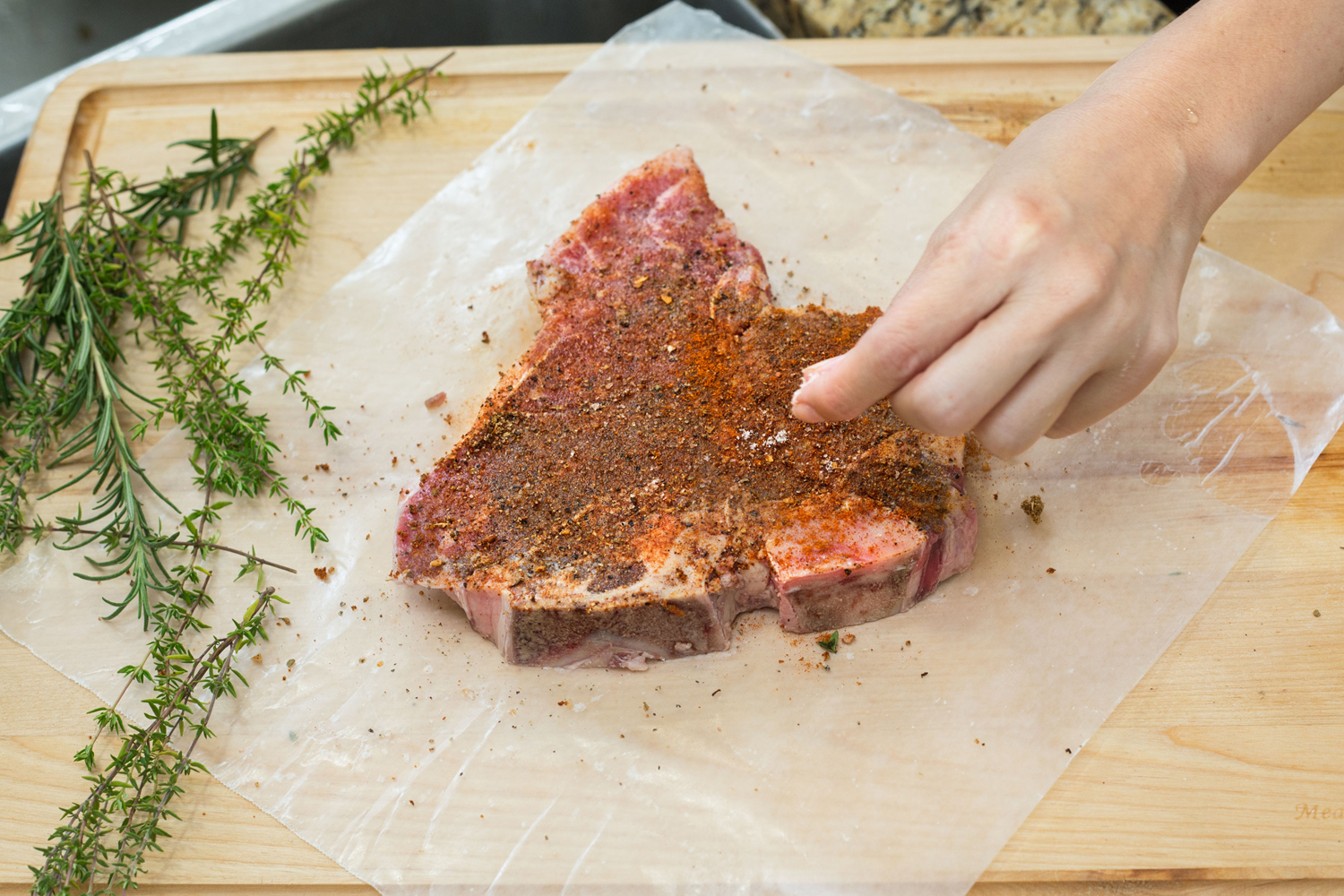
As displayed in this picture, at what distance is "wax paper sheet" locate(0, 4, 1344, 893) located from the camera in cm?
182

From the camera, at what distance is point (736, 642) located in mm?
2020

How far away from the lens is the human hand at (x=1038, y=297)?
148 cm

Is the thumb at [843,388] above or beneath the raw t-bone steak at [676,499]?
above

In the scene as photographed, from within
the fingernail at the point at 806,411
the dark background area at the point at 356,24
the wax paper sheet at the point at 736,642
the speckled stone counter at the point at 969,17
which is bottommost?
the wax paper sheet at the point at 736,642

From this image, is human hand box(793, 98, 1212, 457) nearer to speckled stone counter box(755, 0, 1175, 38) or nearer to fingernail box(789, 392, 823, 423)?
fingernail box(789, 392, 823, 423)

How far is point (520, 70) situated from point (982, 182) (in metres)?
1.65

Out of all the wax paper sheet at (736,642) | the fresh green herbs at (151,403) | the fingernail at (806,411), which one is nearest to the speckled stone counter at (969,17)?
the wax paper sheet at (736,642)

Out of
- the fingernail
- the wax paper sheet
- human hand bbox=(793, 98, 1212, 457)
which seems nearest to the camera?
human hand bbox=(793, 98, 1212, 457)

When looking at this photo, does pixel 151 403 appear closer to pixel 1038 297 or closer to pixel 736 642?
pixel 736 642

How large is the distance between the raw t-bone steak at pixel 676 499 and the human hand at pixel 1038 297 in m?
0.37

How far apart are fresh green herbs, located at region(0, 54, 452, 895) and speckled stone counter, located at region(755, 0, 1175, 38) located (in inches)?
56.2

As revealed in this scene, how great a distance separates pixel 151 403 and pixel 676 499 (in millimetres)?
1257

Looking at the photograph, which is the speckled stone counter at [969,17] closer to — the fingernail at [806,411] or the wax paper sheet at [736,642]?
the wax paper sheet at [736,642]

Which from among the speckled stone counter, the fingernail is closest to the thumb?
the fingernail
